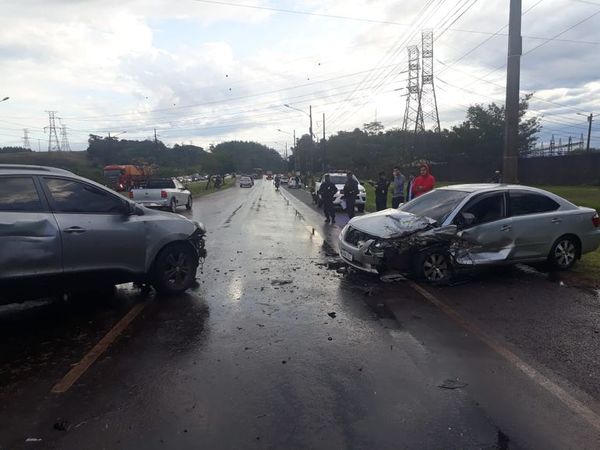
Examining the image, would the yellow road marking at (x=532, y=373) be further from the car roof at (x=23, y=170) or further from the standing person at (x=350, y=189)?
the standing person at (x=350, y=189)

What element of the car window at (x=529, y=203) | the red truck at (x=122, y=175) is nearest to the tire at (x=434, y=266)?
the car window at (x=529, y=203)

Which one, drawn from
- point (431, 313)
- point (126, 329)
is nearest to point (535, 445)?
point (431, 313)

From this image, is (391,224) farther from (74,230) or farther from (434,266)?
(74,230)

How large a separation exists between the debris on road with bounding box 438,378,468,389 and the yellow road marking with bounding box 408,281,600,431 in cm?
67

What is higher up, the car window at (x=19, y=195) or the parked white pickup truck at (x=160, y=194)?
the car window at (x=19, y=195)

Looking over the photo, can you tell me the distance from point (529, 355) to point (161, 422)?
352 cm

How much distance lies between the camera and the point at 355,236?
887 cm

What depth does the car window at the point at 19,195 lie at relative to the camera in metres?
5.54

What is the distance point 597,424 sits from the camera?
3.74 m

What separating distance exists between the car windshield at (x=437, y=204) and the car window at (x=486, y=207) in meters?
0.21

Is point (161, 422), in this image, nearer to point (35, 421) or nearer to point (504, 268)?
point (35, 421)

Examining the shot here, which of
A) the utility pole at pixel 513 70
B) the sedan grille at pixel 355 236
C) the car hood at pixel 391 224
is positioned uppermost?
the utility pole at pixel 513 70

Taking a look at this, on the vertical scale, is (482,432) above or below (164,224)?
below

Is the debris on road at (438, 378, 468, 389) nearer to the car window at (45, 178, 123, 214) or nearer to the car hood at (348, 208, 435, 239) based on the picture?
the car hood at (348, 208, 435, 239)
